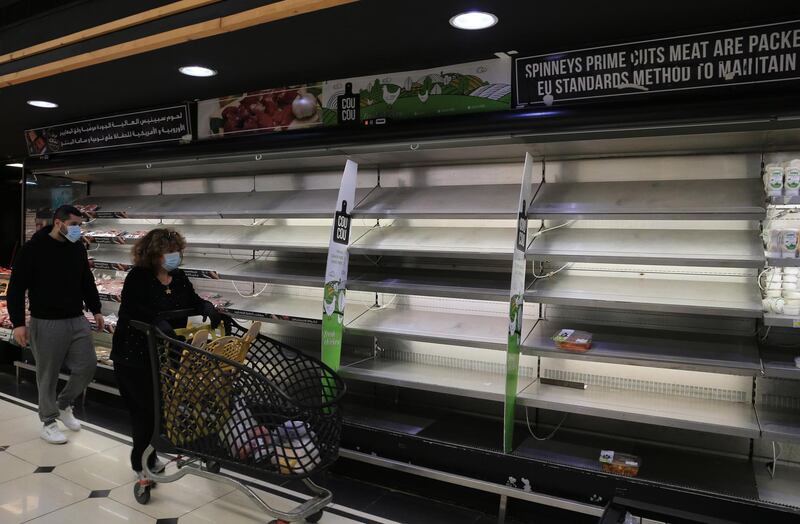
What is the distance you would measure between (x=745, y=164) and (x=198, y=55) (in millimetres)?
3349

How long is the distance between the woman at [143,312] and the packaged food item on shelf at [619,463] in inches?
89.2

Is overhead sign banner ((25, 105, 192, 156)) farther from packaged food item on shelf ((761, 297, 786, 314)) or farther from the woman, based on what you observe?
packaged food item on shelf ((761, 297, 786, 314))

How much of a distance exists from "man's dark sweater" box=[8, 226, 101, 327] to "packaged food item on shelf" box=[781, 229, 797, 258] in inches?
177

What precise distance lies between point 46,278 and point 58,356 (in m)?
0.60

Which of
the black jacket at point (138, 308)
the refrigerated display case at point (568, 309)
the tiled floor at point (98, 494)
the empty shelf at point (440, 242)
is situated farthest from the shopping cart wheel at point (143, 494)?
the empty shelf at point (440, 242)

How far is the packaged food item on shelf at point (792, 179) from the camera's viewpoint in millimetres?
2639

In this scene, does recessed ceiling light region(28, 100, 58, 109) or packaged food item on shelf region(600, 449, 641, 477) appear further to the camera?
recessed ceiling light region(28, 100, 58, 109)

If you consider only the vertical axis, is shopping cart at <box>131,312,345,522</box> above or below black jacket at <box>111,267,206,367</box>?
below

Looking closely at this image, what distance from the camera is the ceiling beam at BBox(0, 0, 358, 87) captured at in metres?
2.78

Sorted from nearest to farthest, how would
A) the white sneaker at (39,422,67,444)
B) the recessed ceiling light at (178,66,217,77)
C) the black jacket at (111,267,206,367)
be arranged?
the black jacket at (111,267,206,367)
the recessed ceiling light at (178,66,217,77)
the white sneaker at (39,422,67,444)

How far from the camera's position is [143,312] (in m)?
3.12

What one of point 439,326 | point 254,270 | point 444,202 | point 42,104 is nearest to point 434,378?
point 439,326

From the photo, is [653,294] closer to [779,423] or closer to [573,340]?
[573,340]

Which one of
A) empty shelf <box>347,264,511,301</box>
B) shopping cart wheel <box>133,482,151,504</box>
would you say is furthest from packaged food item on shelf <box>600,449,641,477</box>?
shopping cart wheel <box>133,482,151,504</box>
